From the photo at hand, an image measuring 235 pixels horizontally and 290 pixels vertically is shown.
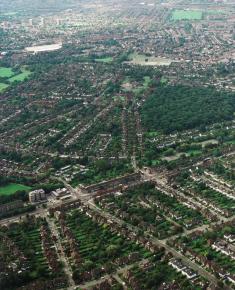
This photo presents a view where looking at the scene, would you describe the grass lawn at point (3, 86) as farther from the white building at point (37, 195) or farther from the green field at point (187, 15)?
the green field at point (187, 15)

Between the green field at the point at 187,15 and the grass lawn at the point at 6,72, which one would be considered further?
the green field at the point at 187,15

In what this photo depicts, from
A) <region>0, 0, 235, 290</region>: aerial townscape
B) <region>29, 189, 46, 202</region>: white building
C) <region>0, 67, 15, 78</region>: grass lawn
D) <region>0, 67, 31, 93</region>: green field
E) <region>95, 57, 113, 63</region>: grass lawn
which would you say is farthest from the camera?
<region>95, 57, 113, 63</region>: grass lawn

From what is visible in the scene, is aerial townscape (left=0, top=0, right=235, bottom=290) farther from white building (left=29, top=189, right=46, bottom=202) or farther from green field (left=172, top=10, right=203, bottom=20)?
green field (left=172, top=10, right=203, bottom=20)

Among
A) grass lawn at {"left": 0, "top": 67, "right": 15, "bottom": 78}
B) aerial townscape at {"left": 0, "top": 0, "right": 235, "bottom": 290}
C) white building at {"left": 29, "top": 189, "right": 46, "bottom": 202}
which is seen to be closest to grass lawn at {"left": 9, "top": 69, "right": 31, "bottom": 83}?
aerial townscape at {"left": 0, "top": 0, "right": 235, "bottom": 290}

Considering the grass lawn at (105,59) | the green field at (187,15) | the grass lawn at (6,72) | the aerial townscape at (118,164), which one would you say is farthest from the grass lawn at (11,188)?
the green field at (187,15)

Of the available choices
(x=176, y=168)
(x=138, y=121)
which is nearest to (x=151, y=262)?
(x=176, y=168)

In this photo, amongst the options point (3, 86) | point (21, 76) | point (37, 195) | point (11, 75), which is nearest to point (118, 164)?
point (37, 195)
